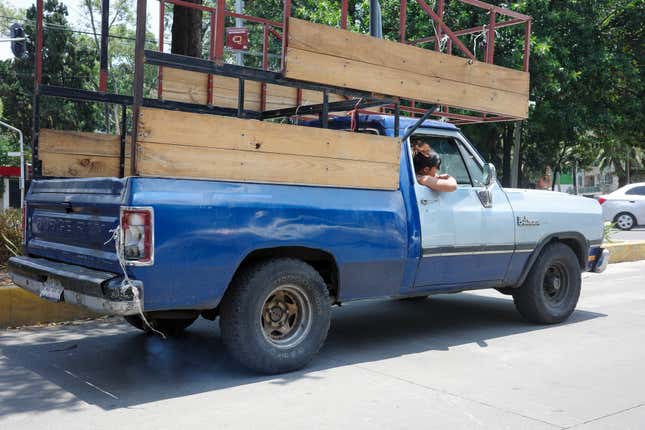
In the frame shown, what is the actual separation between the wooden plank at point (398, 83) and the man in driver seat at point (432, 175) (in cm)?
50

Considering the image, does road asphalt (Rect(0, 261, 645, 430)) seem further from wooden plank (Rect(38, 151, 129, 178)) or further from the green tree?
the green tree

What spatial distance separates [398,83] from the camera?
18.8 feet

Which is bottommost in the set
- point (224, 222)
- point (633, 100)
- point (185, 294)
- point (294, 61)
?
point (185, 294)

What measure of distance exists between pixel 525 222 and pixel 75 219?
407 centimetres

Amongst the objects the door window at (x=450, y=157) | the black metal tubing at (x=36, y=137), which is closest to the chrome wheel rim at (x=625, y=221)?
the door window at (x=450, y=157)

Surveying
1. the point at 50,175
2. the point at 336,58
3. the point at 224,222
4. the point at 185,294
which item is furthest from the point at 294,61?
the point at 50,175

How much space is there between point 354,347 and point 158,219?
2.46m

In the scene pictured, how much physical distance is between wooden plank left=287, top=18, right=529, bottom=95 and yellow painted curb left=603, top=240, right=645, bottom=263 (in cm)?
727

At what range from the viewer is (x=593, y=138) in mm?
23562

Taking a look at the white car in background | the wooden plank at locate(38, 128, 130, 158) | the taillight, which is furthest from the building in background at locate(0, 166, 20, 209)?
the taillight

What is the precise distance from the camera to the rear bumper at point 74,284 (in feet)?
14.0

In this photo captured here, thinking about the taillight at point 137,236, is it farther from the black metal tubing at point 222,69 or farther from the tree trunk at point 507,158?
the tree trunk at point 507,158

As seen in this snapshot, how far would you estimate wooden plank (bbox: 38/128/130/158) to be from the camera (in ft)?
19.5

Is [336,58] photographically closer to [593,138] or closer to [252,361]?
[252,361]
